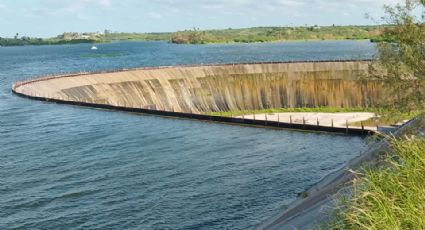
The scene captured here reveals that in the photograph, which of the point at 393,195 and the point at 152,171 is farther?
the point at 152,171

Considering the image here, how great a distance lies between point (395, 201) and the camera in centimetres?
1290

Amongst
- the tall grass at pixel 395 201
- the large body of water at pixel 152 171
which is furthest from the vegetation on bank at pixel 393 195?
the large body of water at pixel 152 171

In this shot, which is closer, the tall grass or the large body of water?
the tall grass

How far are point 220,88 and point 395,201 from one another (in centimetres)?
8331

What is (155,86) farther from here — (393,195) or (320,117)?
(393,195)

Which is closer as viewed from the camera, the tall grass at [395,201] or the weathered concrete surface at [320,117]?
the tall grass at [395,201]

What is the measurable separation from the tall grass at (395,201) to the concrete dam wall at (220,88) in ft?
241

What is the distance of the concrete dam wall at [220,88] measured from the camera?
88250 millimetres

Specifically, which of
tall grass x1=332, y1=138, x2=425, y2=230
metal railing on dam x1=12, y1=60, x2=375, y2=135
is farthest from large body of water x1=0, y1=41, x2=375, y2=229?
metal railing on dam x1=12, y1=60, x2=375, y2=135

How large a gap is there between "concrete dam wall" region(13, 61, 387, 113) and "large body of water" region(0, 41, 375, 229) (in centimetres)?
2342

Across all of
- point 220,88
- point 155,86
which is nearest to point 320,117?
point 220,88

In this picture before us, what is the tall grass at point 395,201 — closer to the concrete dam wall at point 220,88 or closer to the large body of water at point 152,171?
the large body of water at point 152,171

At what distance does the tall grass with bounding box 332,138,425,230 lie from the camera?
1164 centimetres

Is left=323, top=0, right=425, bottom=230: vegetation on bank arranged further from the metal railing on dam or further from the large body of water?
the metal railing on dam
